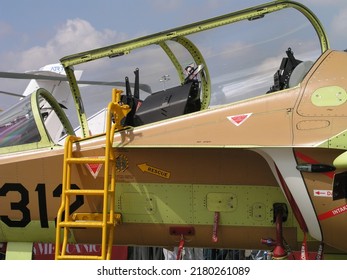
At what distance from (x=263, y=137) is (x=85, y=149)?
1615 mm

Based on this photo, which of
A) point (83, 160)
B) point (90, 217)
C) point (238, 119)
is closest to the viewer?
point (238, 119)

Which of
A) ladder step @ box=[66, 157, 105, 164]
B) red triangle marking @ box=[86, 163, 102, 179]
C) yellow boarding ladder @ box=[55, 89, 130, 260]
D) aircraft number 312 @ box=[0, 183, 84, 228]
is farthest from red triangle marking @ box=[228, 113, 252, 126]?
aircraft number 312 @ box=[0, 183, 84, 228]

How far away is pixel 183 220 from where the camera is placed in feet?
12.7

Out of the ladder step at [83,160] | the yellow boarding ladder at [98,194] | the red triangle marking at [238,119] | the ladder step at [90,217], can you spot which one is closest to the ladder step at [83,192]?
the yellow boarding ladder at [98,194]

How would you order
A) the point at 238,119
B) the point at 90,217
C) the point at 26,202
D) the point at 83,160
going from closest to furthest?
the point at 238,119 → the point at 83,160 → the point at 90,217 → the point at 26,202

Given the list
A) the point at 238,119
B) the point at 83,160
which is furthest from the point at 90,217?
the point at 238,119

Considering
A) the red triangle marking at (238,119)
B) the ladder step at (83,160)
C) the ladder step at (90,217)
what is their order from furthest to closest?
the ladder step at (90,217)
the ladder step at (83,160)
the red triangle marking at (238,119)

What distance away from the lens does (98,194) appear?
3.54 m

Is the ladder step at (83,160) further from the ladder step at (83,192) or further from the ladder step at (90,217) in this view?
the ladder step at (90,217)

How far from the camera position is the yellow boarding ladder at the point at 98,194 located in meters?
3.48

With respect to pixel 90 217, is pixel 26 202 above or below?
above

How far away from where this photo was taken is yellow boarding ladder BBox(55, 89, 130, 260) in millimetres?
3480

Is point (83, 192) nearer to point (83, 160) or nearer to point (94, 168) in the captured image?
point (83, 160)

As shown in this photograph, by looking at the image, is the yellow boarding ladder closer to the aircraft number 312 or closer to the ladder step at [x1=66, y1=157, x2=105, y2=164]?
the ladder step at [x1=66, y1=157, x2=105, y2=164]
